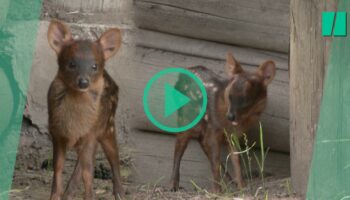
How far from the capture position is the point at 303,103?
212 inches

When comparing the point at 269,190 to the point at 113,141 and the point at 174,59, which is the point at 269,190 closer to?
the point at 113,141

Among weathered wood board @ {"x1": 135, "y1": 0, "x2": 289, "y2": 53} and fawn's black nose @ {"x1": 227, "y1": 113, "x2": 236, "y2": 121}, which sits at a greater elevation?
weathered wood board @ {"x1": 135, "y1": 0, "x2": 289, "y2": 53}

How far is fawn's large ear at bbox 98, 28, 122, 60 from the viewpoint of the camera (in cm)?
580

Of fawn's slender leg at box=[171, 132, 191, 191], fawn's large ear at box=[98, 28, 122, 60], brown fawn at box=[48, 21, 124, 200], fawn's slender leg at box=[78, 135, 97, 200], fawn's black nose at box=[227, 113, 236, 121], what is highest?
fawn's large ear at box=[98, 28, 122, 60]

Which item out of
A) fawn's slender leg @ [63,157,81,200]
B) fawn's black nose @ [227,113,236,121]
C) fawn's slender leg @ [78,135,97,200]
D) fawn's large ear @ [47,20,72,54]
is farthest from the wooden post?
fawn's slender leg @ [63,157,81,200]

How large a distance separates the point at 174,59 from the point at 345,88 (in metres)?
2.70

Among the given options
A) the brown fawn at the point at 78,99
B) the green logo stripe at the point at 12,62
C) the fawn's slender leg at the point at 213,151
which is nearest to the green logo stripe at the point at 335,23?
the brown fawn at the point at 78,99

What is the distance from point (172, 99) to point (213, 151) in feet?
2.31

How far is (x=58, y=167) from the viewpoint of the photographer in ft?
19.0

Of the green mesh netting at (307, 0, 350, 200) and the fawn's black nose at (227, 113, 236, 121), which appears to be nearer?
the green mesh netting at (307, 0, 350, 200)

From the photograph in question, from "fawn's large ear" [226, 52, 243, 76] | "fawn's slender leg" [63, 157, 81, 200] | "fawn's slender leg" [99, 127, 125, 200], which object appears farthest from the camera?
"fawn's large ear" [226, 52, 243, 76]

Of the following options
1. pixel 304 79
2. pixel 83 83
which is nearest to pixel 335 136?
pixel 304 79

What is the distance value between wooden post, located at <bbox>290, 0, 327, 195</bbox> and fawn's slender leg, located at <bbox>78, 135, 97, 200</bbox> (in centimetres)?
154

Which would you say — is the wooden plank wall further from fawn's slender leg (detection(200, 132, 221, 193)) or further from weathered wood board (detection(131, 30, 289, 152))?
fawn's slender leg (detection(200, 132, 221, 193))
